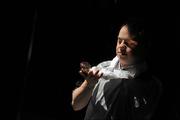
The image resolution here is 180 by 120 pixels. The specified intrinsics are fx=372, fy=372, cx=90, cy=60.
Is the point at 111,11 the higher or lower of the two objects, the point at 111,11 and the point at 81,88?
the higher

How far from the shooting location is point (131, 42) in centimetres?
140

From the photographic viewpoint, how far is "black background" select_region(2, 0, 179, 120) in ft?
5.62

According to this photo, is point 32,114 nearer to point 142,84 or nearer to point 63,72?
point 63,72

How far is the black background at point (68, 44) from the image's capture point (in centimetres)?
171

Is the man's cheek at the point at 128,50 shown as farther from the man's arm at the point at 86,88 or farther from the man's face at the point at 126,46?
the man's arm at the point at 86,88

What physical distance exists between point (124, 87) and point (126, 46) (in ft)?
0.52

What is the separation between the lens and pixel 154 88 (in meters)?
1.47

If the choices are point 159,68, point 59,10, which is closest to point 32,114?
point 59,10

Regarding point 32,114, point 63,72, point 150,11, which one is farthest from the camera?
point 32,114

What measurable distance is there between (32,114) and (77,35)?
1.76 feet

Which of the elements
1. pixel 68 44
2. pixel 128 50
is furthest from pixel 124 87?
pixel 68 44

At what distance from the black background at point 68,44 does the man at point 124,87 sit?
293mm

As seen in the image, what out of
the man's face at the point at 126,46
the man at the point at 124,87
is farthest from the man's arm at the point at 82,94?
the man's face at the point at 126,46

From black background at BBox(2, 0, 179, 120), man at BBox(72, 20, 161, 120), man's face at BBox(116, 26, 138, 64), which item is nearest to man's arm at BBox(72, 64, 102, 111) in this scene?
man at BBox(72, 20, 161, 120)
